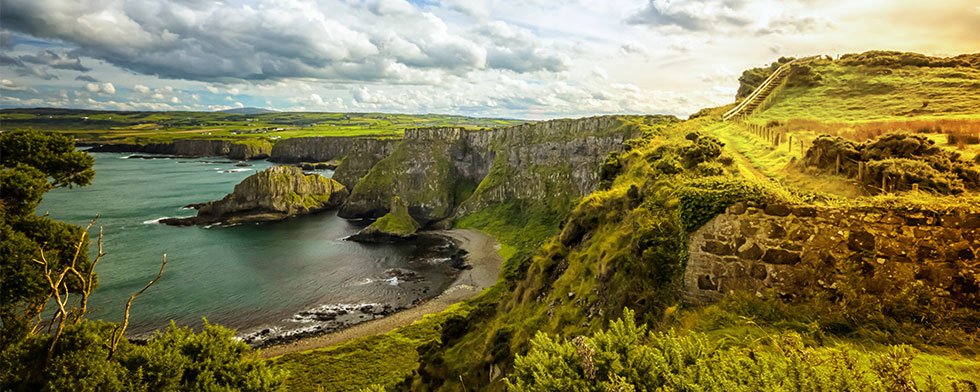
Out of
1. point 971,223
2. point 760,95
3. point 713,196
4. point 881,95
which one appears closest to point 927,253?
point 971,223

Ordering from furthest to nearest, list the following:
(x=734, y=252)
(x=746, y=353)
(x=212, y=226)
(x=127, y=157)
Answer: (x=127, y=157) → (x=212, y=226) → (x=734, y=252) → (x=746, y=353)

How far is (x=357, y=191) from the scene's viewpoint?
323 ft

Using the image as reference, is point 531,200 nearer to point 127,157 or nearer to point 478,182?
point 478,182

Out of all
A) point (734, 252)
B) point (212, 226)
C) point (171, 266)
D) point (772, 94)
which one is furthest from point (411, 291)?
point (212, 226)

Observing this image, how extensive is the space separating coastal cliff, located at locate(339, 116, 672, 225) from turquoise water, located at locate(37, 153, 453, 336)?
15.8 metres

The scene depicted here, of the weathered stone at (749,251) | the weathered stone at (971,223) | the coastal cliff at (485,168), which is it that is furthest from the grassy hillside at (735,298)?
the coastal cliff at (485,168)

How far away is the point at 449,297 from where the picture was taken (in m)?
52.0

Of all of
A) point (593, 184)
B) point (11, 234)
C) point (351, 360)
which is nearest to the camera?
point (11, 234)

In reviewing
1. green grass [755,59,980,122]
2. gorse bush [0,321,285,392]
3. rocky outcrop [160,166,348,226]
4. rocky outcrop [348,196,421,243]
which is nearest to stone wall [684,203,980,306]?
green grass [755,59,980,122]

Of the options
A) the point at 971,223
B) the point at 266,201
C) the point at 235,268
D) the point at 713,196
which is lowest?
the point at 235,268

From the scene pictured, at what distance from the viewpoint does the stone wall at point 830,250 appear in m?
7.87

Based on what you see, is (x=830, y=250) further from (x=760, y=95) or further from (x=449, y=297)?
(x=449, y=297)

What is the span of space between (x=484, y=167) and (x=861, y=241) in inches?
3768

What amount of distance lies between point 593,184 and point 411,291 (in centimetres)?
3875
